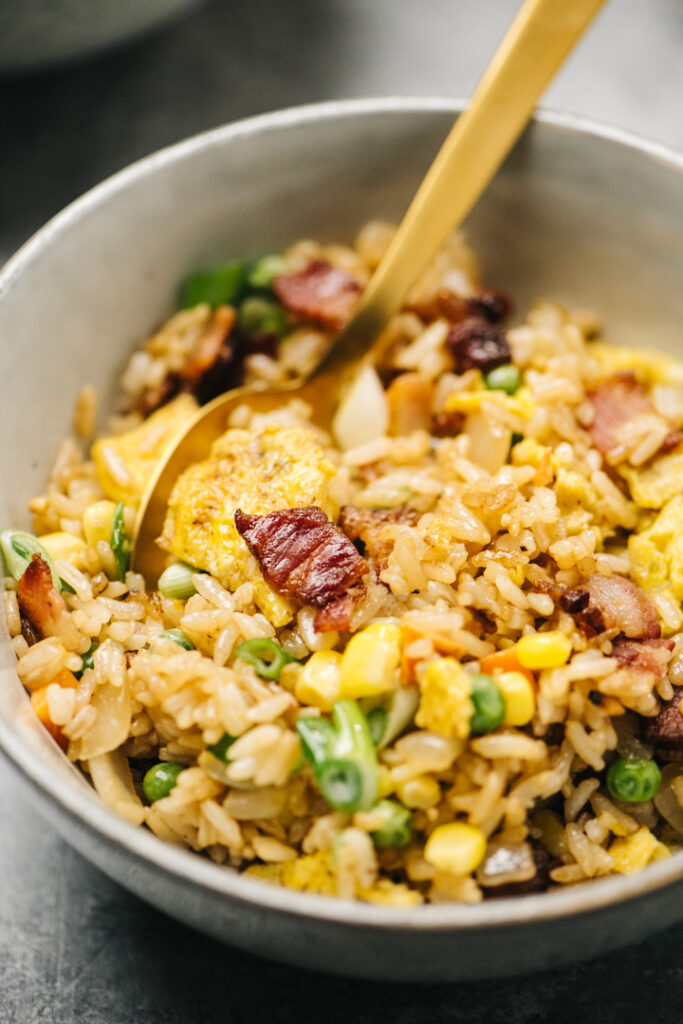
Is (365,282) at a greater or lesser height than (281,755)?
greater

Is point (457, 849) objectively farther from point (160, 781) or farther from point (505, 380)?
point (505, 380)

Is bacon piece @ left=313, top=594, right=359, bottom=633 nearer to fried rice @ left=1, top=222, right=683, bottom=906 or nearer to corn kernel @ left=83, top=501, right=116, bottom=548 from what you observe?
fried rice @ left=1, top=222, right=683, bottom=906

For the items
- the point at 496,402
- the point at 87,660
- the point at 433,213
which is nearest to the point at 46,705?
the point at 87,660

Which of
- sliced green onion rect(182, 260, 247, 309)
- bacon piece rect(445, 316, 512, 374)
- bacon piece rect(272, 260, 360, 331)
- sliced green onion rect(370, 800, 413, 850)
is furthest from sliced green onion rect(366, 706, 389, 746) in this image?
sliced green onion rect(182, 260, 247, 309)

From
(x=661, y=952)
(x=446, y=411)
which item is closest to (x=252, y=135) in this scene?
(x=446, y=411)

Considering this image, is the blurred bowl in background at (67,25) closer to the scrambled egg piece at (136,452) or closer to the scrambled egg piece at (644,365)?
the scrambled egg piece at (136,452)

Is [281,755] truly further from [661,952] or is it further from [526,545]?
[661,952]

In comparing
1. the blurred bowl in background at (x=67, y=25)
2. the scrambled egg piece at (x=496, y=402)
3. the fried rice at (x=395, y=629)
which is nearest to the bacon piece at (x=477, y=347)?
the fried rice at (x=395, y=629)
